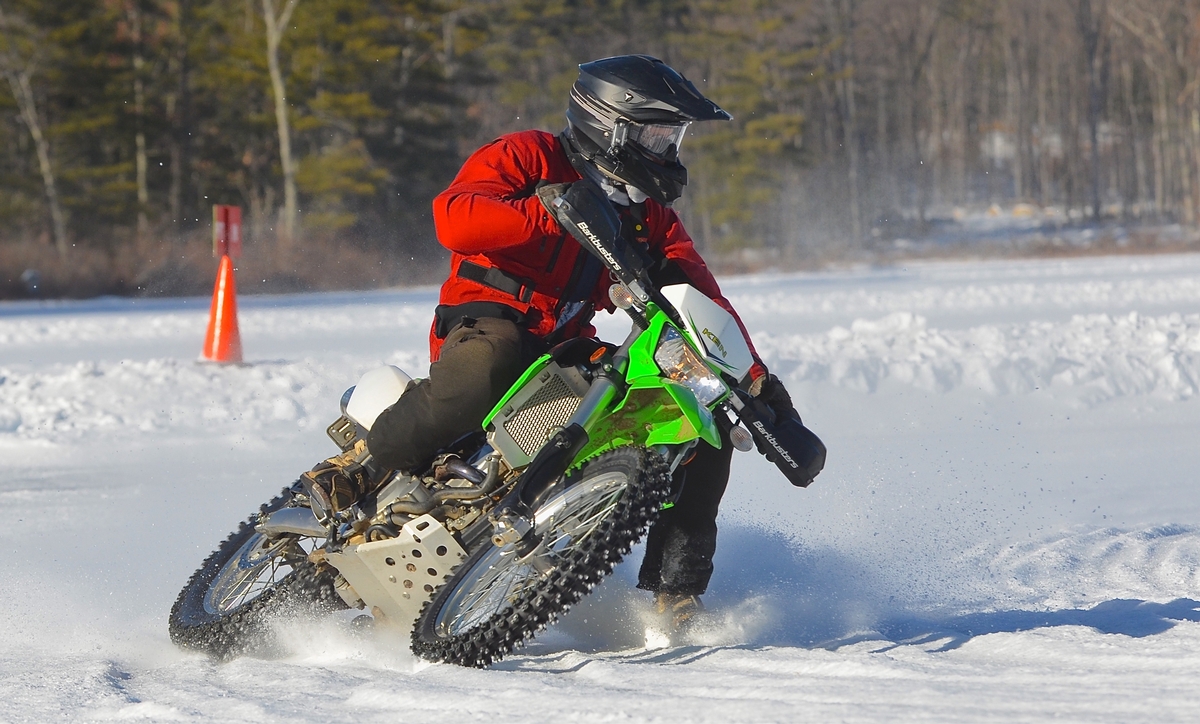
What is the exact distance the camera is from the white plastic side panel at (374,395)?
397 centimetres

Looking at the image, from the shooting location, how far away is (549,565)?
324 centimetres

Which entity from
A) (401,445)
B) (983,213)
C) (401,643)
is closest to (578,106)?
(401,445)

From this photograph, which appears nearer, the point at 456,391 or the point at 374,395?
the point at 456,391

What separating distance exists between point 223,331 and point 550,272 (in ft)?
24.6

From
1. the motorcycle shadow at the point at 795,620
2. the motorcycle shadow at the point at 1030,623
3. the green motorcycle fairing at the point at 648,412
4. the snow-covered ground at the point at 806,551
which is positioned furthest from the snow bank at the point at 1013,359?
the green motorcycle fairing at the point at 648,412

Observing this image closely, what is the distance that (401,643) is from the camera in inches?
149

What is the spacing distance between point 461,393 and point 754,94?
1744 inches

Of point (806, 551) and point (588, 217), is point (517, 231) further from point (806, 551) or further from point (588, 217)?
point (806, 551)

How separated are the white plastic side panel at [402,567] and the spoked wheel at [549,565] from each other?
8cm

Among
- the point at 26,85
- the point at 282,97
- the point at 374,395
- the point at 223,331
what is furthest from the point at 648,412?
the point at 26,85

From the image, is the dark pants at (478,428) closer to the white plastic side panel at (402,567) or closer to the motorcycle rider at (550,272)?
the motorcycle rider at (550,272)

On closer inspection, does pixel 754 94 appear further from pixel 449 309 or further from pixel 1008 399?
pixel 449 309

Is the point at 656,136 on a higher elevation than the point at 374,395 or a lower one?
higher

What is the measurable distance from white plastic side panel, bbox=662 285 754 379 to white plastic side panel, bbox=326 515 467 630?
878mm
